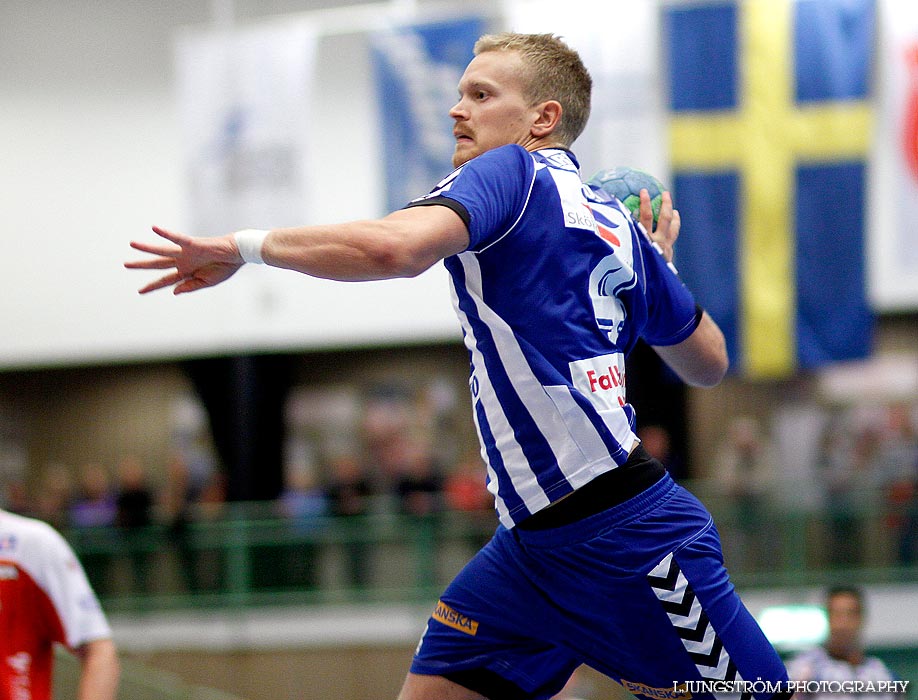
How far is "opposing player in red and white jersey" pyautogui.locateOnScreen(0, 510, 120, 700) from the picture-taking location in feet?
11.9

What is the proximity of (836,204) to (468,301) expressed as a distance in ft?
29.9

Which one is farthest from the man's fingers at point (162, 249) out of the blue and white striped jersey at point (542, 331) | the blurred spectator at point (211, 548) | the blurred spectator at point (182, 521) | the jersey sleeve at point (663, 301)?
the blurred spectator at point (182, 521)

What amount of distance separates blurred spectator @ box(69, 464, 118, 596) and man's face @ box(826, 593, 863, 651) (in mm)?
7466

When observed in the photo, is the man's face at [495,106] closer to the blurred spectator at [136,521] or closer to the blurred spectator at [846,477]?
the blurred spectator at [846,477]

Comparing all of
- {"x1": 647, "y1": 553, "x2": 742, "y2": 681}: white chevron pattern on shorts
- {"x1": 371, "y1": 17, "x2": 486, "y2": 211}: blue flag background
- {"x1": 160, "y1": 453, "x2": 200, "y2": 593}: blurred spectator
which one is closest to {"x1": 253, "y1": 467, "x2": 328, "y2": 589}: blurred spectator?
{"x1": 160, "y1": 453, "x2": 200, "y2": 593}: blurred spectator

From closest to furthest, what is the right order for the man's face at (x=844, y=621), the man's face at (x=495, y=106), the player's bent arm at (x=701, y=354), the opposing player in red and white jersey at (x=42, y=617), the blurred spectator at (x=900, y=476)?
the man's face at (x=495, y=106), the player's bent arm at (x=701, y=354), the opposing player in red and white jersey at (x=42, y=617), the man's face at (x=844, y=621), the blurred spectator at (x=900, y=476)

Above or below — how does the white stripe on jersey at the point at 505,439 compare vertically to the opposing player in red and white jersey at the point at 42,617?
above

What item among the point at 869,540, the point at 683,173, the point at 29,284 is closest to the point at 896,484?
the point at 869,540

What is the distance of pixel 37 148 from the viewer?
50.5 ft

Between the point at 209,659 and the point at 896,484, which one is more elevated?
the point at 896,484

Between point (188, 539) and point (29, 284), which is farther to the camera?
point (29, 284)

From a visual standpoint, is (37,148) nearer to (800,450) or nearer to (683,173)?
(683,173)

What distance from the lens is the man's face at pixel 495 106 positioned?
121 inches

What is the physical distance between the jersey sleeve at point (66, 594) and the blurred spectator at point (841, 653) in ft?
13.3
